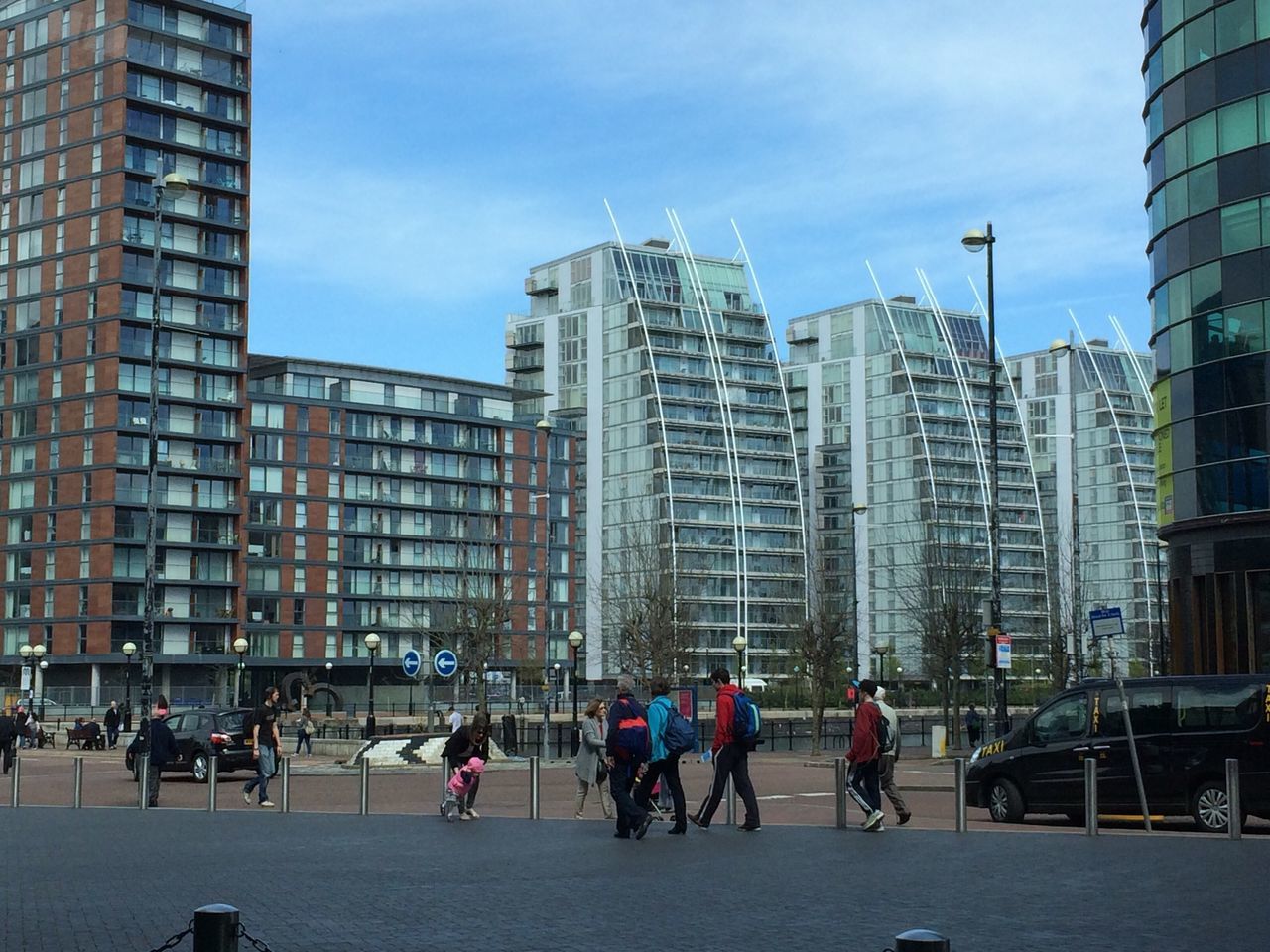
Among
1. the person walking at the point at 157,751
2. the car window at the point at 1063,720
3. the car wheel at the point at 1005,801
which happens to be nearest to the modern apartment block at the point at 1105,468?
the person walking at the point at 157,751

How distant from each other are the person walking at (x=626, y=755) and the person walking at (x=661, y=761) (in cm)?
24

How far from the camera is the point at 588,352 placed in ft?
460

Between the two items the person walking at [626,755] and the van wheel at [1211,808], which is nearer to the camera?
the person walking at [626,755]

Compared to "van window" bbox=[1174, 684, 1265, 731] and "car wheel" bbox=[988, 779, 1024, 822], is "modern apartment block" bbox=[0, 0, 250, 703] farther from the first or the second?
"van window" bbox=[1174, 684, 1265, 731]

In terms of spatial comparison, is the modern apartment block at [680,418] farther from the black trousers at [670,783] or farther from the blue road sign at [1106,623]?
the black trousers at [670,783]

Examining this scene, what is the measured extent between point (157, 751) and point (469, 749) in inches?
254

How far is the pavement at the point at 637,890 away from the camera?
10.5 m

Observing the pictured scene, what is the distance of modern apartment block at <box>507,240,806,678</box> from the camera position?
133 meters

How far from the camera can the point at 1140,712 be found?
21078 millimetres

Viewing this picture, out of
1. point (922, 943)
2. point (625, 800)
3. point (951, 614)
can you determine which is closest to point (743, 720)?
point (625, 800)

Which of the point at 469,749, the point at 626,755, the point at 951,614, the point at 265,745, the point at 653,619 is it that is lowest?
the point at 265,745

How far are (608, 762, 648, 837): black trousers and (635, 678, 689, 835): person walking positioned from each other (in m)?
0.35

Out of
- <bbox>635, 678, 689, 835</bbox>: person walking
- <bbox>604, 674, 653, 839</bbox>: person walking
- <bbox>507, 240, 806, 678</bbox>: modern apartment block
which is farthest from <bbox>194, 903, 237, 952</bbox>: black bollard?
<bbox>507, 240, 806, 678</bbox>: modern apartment block

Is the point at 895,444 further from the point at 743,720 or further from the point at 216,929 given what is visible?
the point at 216,929
